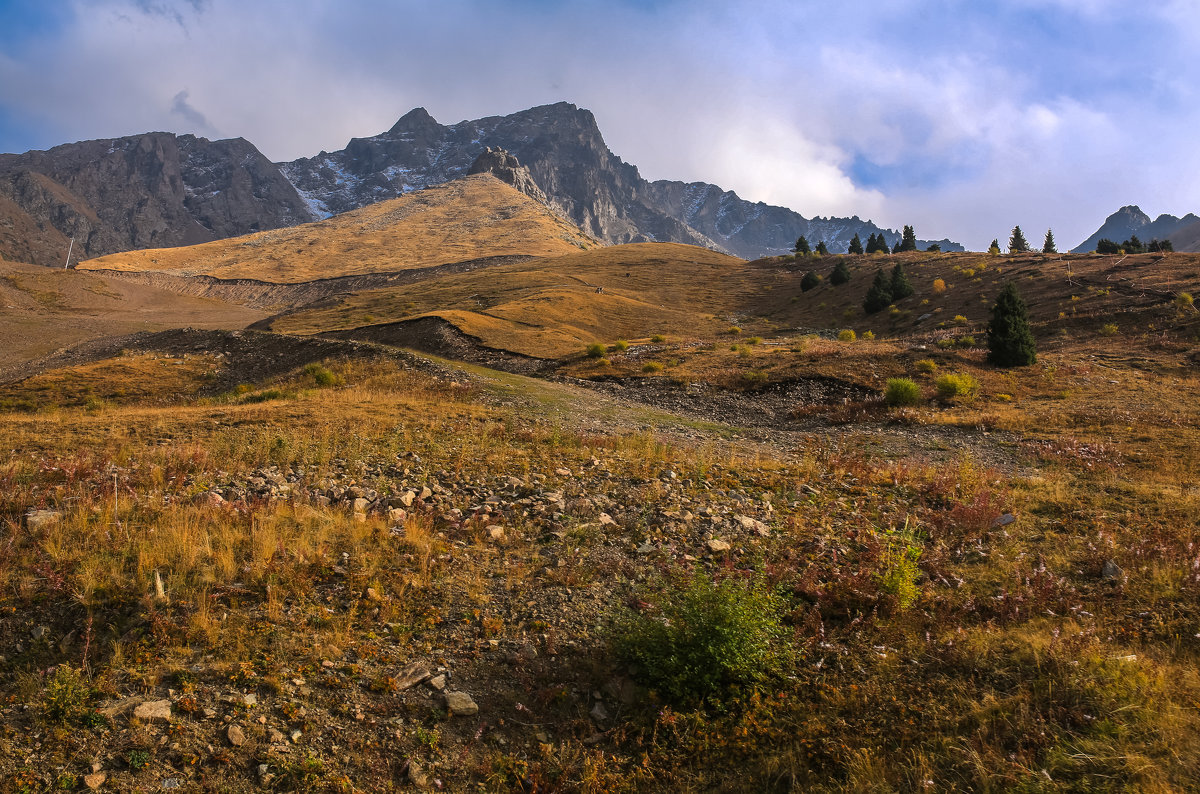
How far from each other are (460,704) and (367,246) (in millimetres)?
170190

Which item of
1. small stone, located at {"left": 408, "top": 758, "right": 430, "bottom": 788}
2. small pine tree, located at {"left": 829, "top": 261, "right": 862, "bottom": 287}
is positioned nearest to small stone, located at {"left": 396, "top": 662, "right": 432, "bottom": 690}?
small stone, located at {"left": 408, "top": 758, "right": 430, "bottom": 788}

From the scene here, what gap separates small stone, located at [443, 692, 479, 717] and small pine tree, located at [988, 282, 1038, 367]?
29330mm

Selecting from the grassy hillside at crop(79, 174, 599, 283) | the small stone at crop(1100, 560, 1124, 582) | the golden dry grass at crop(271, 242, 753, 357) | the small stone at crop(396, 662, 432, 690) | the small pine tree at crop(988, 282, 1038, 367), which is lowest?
the small stone at crop(396, 662, 432, 690)

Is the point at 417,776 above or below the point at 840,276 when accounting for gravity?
below

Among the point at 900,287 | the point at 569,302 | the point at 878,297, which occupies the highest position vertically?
the point at 900,287

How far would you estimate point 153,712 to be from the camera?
4.02 metres

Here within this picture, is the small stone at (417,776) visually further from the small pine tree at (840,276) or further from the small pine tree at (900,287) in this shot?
the small pine tree at (840,276)

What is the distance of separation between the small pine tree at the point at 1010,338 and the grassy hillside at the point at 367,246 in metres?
124

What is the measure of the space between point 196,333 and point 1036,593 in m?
58.0

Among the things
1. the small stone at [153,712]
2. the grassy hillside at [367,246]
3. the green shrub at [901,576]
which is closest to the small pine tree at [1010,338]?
the green shrub at [901,576]

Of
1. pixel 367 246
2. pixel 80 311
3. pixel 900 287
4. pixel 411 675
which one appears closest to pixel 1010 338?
pixel 411 675

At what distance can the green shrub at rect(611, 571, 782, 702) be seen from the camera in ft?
15.4

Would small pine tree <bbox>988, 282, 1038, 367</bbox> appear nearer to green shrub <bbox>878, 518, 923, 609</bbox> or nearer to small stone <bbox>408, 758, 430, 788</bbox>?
green shrub <bbox>878, 518, 923, 609</bbox>

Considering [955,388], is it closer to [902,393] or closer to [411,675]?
[902,393]
